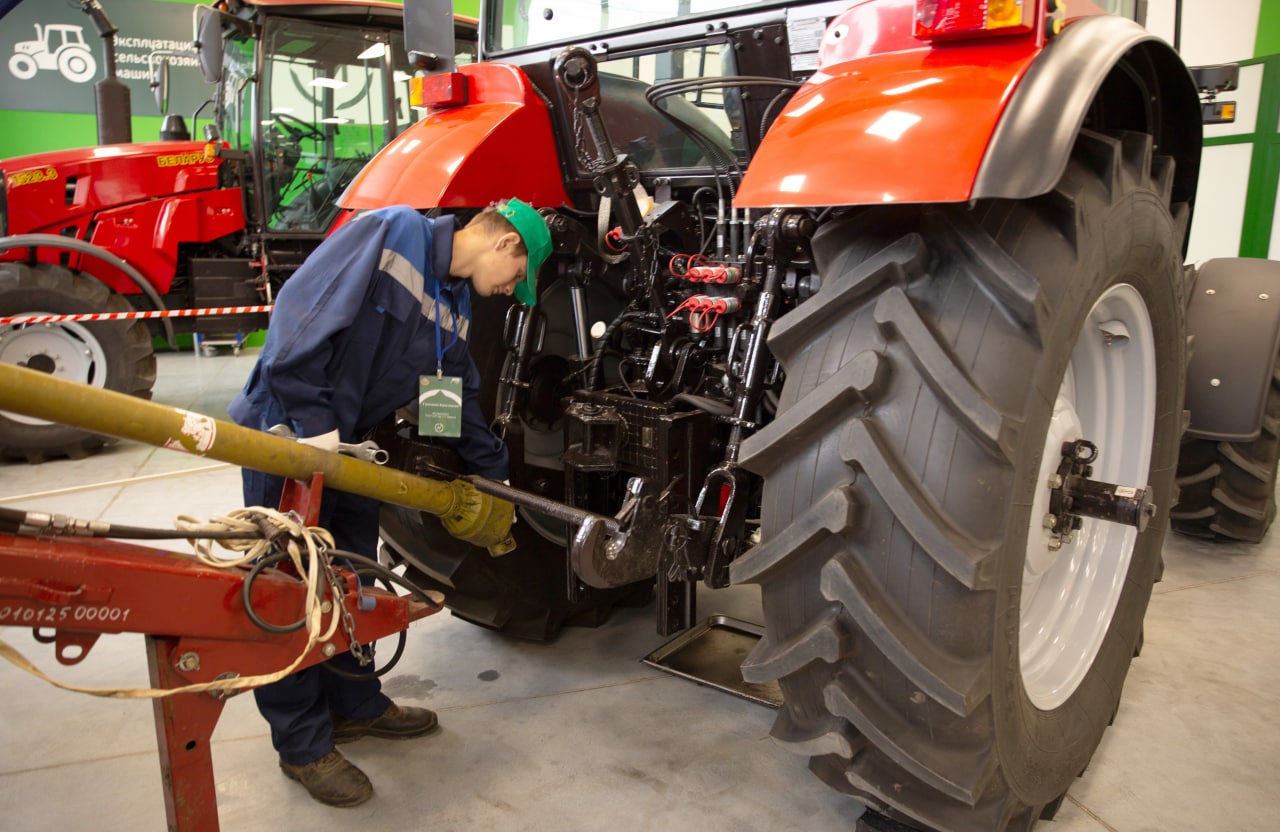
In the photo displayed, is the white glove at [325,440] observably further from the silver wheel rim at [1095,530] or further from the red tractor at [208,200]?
the red tractor at [208,200]

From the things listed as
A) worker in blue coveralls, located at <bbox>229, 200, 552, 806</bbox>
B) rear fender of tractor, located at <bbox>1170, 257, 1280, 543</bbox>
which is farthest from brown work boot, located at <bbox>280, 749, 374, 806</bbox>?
rear fender of tractor, located at <bbox>1170, 257, 1280, 543</bbox>

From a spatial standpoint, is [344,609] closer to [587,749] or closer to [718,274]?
[587,749]

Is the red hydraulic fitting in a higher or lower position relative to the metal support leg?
higher

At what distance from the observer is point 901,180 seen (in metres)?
1.40

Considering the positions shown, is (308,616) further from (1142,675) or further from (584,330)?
(1142,675)

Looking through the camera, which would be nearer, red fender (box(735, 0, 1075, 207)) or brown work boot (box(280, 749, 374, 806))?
red fender (box(735, 0, 1075, 207))

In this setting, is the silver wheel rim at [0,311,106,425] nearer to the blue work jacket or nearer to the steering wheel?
the steering wheel

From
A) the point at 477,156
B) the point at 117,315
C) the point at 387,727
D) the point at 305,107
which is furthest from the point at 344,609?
the point at 305,107

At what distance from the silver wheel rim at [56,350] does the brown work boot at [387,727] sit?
3892 millimetres

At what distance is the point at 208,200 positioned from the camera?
20.5 feet

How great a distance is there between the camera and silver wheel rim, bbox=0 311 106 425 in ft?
17.4

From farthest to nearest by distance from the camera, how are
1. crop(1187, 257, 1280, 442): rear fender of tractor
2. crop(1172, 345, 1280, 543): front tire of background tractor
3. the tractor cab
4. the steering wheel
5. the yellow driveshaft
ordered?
the steering wheel, the tractor cab, crop(1172, 345, 1280, 543): front tire of background tractor, crop(1187, 257, 1280, 442): rear fender of tractor, the yellow driveshaft

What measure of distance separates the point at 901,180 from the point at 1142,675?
208 centimetres

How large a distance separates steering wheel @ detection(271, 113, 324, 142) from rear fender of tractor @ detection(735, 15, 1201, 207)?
213 inches
